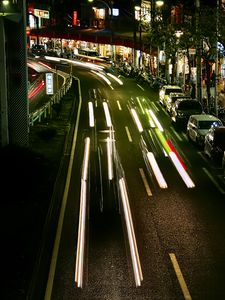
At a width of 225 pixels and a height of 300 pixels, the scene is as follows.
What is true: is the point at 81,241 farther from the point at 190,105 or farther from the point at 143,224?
the point at 190,105

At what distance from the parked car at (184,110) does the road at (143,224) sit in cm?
302

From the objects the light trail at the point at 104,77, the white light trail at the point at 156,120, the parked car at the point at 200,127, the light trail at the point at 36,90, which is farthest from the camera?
the light trail at the point at 104,77

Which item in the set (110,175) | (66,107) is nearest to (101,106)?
(66,107)

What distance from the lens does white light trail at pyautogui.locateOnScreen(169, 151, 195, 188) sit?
2197 cm

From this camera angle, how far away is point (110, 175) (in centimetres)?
2316

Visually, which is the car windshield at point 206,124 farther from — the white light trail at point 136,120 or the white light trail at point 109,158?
the white light trail at point 136,120

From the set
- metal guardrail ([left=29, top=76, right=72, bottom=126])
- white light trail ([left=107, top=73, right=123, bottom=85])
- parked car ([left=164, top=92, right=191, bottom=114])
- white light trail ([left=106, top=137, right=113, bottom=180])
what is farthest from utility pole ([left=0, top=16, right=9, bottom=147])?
white light trail ([left=107, top=73, right=123, bottom=85])

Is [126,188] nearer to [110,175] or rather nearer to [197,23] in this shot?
[110,175]

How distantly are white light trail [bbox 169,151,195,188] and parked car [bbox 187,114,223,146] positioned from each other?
213 cm

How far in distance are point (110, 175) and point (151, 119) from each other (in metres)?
16.9

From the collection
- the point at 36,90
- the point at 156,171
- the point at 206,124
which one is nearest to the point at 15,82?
the point at 156,171

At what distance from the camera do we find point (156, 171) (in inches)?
947

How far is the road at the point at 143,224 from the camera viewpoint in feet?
40.6

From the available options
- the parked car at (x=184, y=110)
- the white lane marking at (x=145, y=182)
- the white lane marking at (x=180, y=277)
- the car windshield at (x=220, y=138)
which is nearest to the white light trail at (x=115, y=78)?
the parked car at (x=184, y=110)
